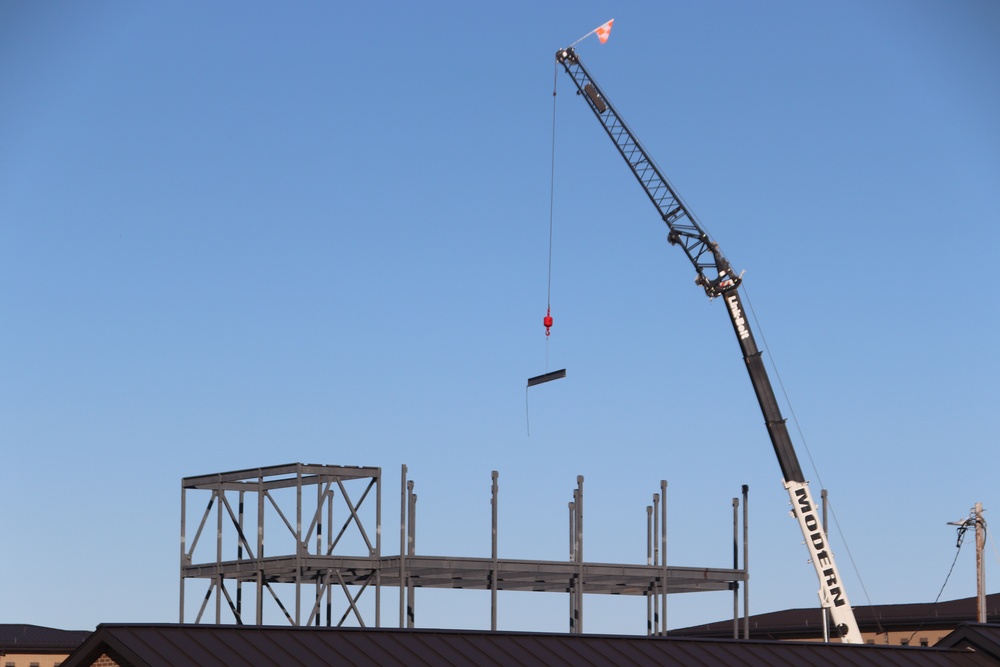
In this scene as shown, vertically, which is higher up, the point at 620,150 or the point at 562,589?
the point at 620,150

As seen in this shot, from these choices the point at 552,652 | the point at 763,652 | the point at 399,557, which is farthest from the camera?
the point at 399,557

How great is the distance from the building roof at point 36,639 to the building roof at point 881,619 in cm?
3294

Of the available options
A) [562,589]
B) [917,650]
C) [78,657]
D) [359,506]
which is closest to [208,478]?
[359,506]

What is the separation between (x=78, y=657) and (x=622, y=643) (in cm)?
1094

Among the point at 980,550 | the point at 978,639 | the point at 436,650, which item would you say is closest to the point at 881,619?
the point at 980,550

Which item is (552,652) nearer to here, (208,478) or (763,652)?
(763,652)

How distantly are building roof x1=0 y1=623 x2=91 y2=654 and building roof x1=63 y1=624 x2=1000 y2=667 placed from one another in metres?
56.7

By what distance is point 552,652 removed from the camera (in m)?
34.1

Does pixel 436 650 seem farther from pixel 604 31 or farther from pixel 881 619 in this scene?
pixel 881 619

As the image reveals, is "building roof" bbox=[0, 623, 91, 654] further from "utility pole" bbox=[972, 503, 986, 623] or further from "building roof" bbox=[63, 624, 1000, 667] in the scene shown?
"building roof" bbox=[63, 624, 1000, 667]

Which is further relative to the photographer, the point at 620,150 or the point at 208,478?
the point at 620,150

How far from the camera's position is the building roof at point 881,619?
253 ft

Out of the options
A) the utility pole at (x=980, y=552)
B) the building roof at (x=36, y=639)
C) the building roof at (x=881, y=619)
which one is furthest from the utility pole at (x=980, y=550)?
the building roof at (x=36, y=639)

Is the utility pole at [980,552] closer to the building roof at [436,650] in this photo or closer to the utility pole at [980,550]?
the utility pole at [980,550]
